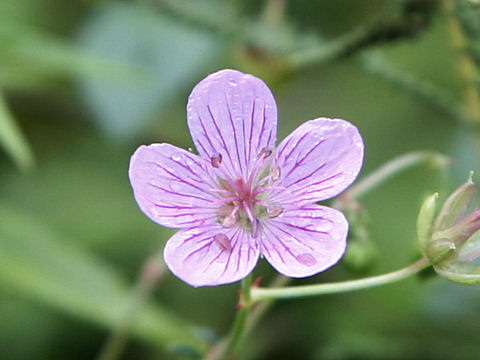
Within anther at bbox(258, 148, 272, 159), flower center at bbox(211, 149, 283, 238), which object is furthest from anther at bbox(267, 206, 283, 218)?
anther at bbox(258, 148, 272, 159)

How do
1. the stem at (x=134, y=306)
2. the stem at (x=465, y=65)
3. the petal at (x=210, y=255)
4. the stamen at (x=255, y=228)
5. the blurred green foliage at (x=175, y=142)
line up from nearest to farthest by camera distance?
1. the petal at (x=210, y=255)
2. the stamen at (x=255, y=228)
3. the stem at (x=465, y=65)
4. the stem at (x=134, y=306)
5. the blurred green foliage at (x=175, y=142)

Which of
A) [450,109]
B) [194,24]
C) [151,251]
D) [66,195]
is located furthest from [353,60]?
[66,195]

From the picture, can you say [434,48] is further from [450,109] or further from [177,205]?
[177,205]

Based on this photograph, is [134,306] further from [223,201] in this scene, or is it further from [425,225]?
[425,225]

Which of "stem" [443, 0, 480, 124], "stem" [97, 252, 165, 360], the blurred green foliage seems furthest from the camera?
the blurred green foliage

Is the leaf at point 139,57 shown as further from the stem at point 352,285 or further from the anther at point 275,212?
the stem at point 352,285

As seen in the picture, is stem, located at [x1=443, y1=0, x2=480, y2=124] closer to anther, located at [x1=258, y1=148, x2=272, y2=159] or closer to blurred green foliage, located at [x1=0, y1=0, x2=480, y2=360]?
blurred green foliage, located at [x1=0, y1=0, x2=480, y2=360]

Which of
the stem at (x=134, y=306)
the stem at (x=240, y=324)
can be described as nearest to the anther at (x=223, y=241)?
the stem at (x=240, y=324)
